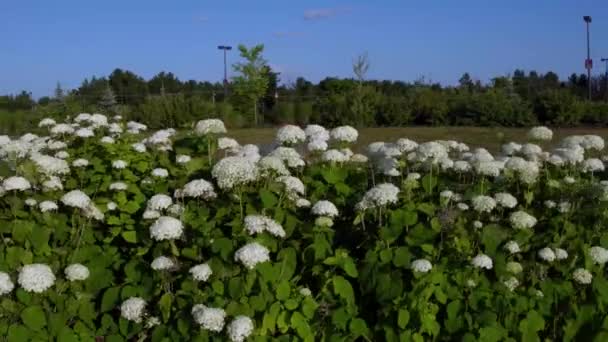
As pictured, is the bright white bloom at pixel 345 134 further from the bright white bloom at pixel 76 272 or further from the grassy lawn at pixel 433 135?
the grassy lawn at pixel 433 135

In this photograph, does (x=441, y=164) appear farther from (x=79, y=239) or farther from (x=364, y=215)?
(x=79, y=239)

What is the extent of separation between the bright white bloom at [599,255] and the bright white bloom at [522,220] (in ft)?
1.01

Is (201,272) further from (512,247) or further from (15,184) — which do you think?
(512,247)

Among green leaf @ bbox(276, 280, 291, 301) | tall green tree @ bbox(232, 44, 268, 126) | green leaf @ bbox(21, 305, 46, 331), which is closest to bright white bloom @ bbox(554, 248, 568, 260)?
green leaf @ bbox(276, 280, 291, 301)

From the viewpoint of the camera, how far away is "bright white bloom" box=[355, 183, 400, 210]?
360cm

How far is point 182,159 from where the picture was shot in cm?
427

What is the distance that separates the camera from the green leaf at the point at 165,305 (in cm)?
346

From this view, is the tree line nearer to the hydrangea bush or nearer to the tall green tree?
the tall green tree

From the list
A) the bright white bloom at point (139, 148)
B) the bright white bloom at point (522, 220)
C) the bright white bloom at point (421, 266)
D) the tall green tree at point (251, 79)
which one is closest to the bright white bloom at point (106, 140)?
the bright white bloom at point (139, 148)

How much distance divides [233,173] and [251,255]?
1.79 ft

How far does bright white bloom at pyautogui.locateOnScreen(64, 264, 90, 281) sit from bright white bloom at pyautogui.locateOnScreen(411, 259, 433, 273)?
162cm

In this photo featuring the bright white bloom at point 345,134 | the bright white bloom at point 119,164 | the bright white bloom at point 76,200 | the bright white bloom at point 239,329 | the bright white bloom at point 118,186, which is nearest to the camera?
the bright white bloom at point 239,329

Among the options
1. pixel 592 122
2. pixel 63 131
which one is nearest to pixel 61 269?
pixel 63 131

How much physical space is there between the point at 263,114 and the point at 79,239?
779 inches
